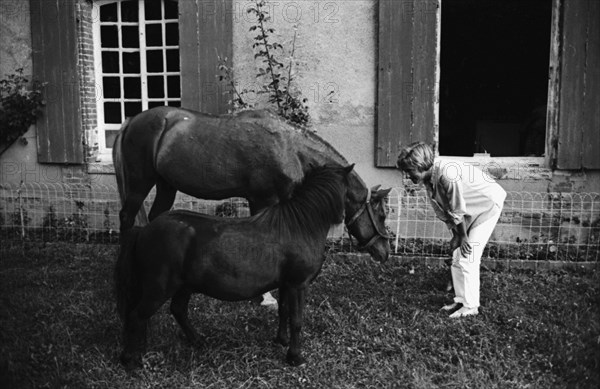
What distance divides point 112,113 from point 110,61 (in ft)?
2.50

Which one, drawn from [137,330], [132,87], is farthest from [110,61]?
[137,330]

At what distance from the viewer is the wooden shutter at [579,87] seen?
6867 millimetres

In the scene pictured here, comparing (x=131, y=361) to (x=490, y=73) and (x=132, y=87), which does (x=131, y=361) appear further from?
(x=490, y=73)

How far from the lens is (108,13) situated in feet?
27.6

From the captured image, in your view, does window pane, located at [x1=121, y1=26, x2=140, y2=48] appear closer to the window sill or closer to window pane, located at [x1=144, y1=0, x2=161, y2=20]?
window pane, located at [x1=144, y1=0, x2=161, y2=20]

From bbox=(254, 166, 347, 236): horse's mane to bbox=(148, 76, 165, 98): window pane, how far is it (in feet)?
15.9

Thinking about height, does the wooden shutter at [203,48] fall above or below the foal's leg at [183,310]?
A: above

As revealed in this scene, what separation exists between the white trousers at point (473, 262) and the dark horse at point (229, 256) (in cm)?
152

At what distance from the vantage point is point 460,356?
4.49 meters

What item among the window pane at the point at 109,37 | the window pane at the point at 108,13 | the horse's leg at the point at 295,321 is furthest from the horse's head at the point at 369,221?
the window pane at the point at 108,13

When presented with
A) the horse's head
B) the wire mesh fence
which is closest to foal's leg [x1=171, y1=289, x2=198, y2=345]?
the horse's head

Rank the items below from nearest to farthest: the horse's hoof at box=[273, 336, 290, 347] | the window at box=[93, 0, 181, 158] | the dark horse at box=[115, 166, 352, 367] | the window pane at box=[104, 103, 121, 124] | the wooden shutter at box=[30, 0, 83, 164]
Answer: the dark horse at box=[115, 166, 352, 367] < the horse's hoof at box=[273, 336, 290, 347] < the wooden shutter at box=[30, 0, 83, 164] < the window at box=[93, 0, 181, 158] < the window pane at box=[104, 103, 121, 124]

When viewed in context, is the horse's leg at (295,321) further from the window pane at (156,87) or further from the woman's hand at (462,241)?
the window pane at (156,87)

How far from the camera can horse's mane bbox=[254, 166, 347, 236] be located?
4.21 m
